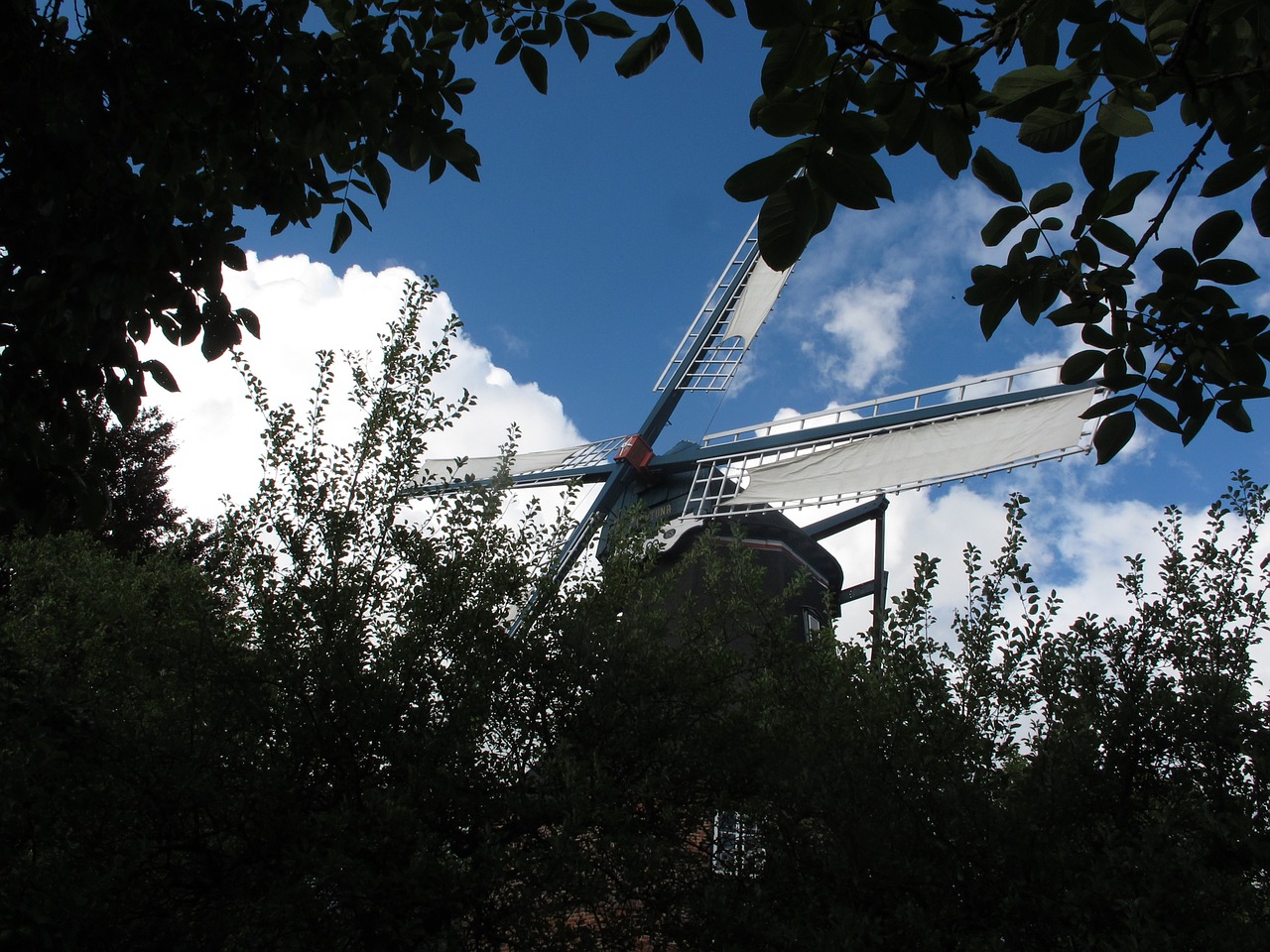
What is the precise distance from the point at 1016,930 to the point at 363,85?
3995 millimetres

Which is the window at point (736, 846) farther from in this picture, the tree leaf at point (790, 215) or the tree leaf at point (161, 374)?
the tree leaf at point (790, 215)

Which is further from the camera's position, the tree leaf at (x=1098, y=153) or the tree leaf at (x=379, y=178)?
the tree leaf at (x=379, y=178)

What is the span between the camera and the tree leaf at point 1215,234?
2016 mm

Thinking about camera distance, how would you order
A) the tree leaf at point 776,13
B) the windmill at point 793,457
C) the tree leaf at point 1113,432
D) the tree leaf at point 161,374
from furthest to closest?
the windmill at point 793,457, the tree leaf at point 161,374, the tree leaf at point 1113,432, the tree leaf at point 776,13

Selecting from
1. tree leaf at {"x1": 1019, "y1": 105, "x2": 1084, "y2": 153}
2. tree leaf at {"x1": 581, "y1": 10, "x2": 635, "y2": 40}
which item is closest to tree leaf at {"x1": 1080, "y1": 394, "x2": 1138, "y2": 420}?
tree leaf at {"x1": 1019, "y1": 105, "x2": 1084, "y2": 153}

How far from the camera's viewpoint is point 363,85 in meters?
3.37

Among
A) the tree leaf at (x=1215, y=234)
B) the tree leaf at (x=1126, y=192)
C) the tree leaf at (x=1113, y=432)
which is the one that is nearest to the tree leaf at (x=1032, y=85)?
the tree leaf at (x=1126, y=192)

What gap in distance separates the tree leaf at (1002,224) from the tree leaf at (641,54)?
31.3 inches

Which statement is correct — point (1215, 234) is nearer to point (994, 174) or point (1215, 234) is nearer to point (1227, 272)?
point (1227, 272)

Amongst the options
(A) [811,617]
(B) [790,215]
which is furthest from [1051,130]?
(A) [811,617]

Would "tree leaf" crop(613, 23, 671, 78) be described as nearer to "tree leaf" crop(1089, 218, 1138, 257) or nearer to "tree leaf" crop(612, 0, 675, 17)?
"tree leaf" crop(612, 0, 675, 17)

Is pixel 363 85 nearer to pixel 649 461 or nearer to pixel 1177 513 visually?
pixel 1177 513

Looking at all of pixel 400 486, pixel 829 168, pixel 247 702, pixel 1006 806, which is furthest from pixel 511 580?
pixel 829 168

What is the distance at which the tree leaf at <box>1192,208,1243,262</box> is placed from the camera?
202cm
